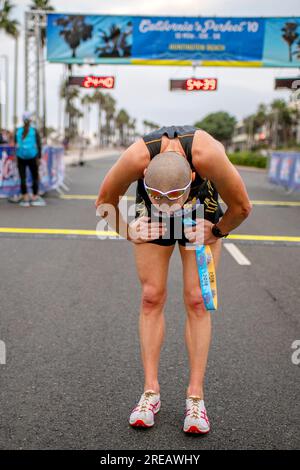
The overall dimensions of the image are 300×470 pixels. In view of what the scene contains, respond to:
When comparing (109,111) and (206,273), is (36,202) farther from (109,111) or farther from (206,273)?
(109,111)

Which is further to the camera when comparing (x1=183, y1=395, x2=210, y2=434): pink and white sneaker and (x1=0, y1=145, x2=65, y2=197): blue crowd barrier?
(x1=0, y1=145, x2=65, y2=197): blue crowd barrier

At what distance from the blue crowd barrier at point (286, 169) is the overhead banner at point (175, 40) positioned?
340 cm

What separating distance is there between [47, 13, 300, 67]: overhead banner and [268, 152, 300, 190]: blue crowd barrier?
3397 millimetres

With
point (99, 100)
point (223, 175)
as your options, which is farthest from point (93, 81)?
point (99, 100)

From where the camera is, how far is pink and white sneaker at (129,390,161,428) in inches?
108

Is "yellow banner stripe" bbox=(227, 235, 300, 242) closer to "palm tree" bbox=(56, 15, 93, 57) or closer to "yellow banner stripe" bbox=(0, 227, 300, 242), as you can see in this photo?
"yellow banner stripe" bbox=(0, 227, 300, 242)

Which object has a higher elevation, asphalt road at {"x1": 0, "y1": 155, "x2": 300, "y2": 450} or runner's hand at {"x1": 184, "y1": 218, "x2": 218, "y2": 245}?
runner's hand at {"x1": 184, "y1": 218, "x2": 218, "y2": 245}

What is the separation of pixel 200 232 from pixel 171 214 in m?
0.18

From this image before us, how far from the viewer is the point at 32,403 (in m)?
2.98

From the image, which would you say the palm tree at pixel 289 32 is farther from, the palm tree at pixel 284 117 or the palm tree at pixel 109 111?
the palm tree at pixel 109 111

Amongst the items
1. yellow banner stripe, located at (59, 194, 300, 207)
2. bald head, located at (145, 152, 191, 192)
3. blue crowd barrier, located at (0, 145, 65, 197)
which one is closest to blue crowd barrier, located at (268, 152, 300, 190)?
yellow banner stripe, located at (59, 194, 300, 207)

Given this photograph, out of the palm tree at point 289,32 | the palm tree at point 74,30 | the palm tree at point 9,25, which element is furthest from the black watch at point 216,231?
the palm tree at point 9,25
